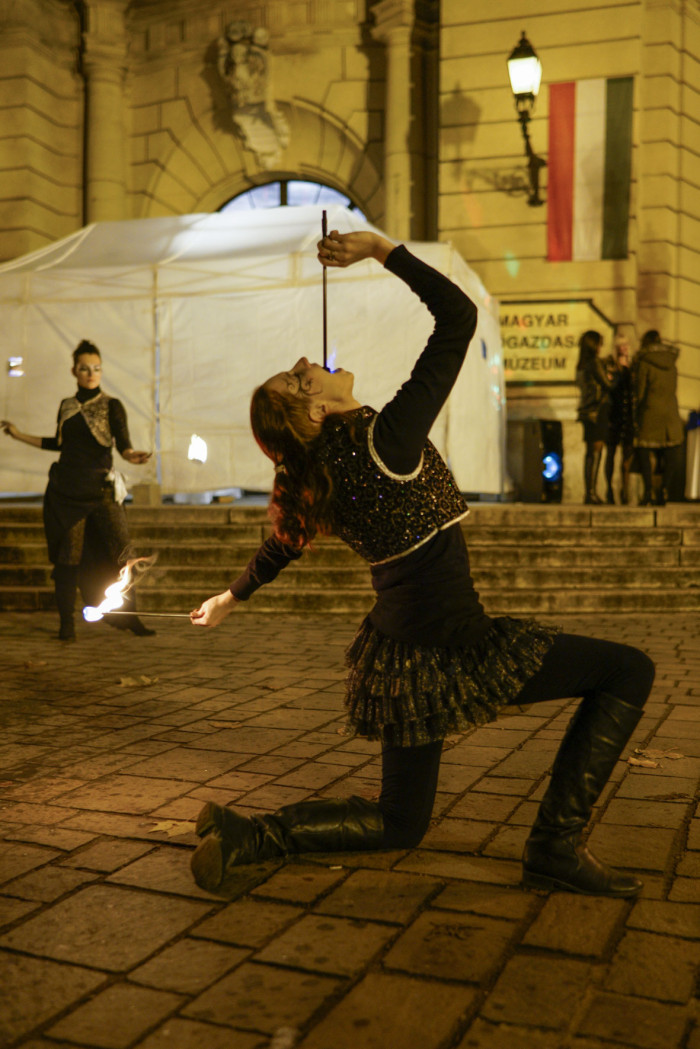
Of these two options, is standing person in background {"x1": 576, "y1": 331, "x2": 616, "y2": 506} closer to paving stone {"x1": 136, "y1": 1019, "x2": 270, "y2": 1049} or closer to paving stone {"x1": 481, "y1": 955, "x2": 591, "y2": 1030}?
paving stone {"x1": 481, "y1": 955, "x2": 591, "y2": 1030}

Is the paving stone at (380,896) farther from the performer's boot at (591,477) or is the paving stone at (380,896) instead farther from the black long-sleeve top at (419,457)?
the performer's boot at (591,477)

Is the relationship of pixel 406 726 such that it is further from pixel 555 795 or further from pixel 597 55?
pixel 597 55

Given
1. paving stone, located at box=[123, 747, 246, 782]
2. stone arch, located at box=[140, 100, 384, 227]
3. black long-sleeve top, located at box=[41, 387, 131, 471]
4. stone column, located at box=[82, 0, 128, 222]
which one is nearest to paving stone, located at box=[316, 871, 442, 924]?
paving stone, located at box=[123, 747, 246, 782]

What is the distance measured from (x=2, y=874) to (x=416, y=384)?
1889 millimetres

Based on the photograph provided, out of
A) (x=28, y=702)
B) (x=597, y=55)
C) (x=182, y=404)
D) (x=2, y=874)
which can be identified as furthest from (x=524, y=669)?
(x=597, y=55)

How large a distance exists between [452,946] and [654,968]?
483 mm

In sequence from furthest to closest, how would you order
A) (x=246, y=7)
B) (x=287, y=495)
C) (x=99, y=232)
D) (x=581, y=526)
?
1. (x=246, y=7)
2. (x=99, y=232)
3. (x=581, y=526)
4. (x=287, y=495)

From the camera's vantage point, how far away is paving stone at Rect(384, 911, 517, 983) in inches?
98.7

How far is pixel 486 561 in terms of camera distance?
9.67 m

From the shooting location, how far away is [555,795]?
296cm

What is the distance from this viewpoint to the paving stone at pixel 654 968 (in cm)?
241

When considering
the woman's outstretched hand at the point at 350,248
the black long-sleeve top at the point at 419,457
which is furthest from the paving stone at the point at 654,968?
the woman's outstretched hand at the point at 350,248

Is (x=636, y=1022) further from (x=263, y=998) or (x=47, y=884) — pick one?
(x=47, y=884)

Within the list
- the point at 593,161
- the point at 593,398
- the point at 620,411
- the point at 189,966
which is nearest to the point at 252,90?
the point at 593,161
